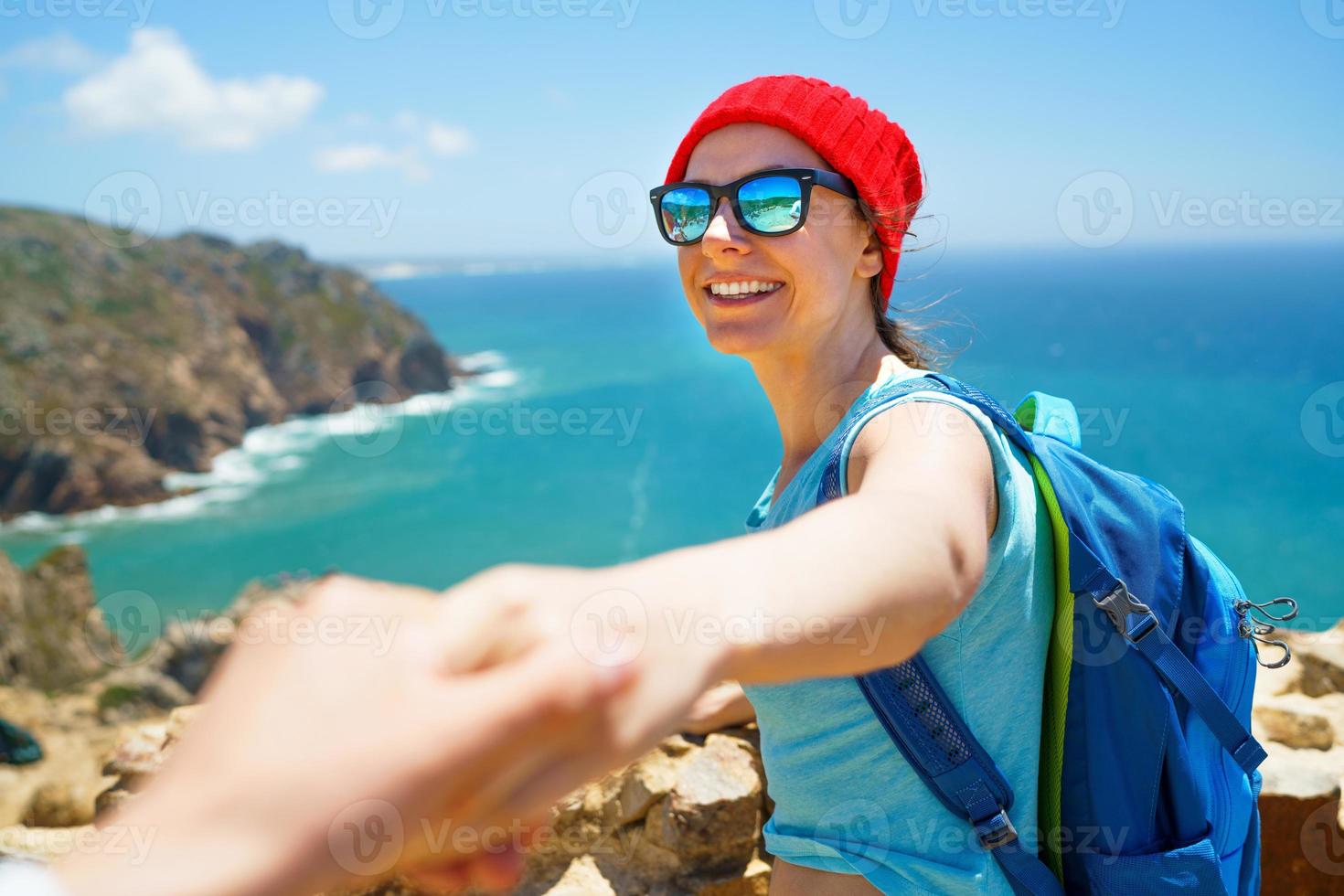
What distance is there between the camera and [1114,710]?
6.07 ft

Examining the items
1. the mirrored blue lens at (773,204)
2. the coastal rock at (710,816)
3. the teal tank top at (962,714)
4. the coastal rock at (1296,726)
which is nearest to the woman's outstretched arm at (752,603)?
the teal tank top at (962,714)

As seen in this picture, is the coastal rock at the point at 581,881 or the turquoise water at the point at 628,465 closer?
the coastal rock at the point at 581,881

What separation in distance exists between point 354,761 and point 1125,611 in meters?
1.55

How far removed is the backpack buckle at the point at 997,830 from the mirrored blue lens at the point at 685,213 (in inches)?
63.2

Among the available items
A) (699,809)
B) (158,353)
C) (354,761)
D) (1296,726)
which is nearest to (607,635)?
(354,761)

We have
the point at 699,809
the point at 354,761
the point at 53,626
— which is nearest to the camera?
the point at 354,761

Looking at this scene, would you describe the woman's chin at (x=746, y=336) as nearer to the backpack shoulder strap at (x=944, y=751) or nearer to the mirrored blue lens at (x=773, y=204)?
the mirrored blue lens at (x=773, y=204)

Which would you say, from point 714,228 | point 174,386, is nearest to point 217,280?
point 174,386

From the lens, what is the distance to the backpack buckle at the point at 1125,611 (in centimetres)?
175

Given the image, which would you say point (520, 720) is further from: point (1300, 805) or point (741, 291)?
point (1300, 805)

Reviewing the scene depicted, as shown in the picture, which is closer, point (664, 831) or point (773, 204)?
Answer: point (773, 204)

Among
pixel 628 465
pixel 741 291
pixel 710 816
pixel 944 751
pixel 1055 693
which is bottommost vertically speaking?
pixel 628 465

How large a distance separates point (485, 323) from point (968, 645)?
6061 inches

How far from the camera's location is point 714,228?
2.48 meters
